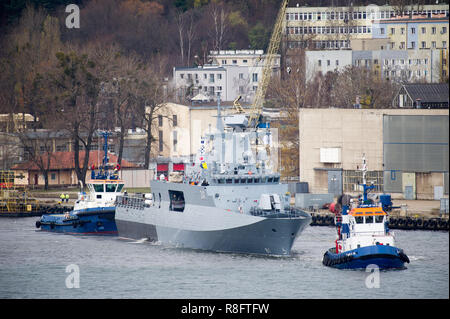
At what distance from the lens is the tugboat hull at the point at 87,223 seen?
80.6 m

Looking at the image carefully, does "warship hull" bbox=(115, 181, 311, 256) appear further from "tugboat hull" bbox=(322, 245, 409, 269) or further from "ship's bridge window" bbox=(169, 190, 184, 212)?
"tugboat hull" bbox=(322, 245, 409, 269)

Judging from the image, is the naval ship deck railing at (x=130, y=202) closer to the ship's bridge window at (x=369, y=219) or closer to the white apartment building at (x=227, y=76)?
the ship's bridge window at (x=369, y=219)

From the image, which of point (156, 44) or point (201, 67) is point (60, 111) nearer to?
point (201, 67)

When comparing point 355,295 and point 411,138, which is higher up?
point 411,138

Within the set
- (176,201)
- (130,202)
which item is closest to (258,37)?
(130,202)

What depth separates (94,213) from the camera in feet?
264

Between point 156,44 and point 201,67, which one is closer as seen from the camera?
point 201,67

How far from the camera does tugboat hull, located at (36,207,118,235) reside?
265 feet

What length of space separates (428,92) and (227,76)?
51793 millimetres

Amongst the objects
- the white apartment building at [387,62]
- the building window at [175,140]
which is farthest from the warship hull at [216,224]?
the white apartment building at [387,62]

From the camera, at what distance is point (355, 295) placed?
5228 cm

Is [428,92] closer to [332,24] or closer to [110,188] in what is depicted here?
[110,188]

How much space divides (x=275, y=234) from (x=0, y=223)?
31.7 metres

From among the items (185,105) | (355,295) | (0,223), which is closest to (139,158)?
(185,105)
